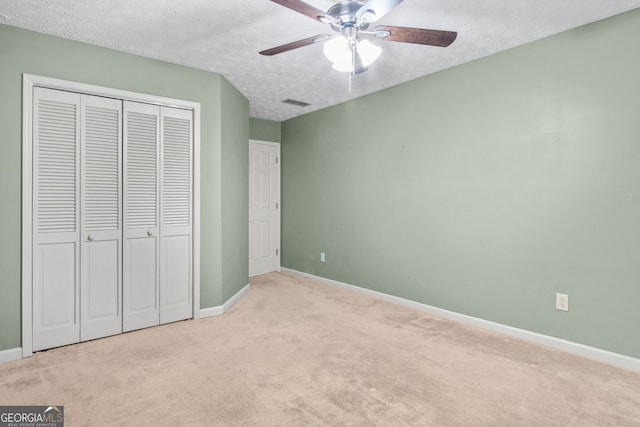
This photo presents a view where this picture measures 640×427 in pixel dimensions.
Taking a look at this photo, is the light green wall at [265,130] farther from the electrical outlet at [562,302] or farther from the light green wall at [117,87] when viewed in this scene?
the electrical outlet at [562,302]

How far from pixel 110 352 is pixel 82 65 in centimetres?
232

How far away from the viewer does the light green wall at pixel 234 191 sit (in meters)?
3.76

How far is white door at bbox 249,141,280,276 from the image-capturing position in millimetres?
5418

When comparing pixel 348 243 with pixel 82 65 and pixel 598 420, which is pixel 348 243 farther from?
pixel 82 65

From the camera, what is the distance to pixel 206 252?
11.8ft

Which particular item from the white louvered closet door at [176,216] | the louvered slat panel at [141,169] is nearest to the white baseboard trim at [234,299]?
the white louvered closet door at [176,216]

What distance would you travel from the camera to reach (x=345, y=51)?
2215mm

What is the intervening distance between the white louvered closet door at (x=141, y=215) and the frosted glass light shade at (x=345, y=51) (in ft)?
6.23

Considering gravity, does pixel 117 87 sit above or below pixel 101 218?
above

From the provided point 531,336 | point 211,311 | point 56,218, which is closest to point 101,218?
point 56,218

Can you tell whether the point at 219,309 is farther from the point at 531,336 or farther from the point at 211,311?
the point at 531,336

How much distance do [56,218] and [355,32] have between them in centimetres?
266

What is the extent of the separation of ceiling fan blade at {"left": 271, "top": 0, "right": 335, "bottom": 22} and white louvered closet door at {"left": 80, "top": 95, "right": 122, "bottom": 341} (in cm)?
211

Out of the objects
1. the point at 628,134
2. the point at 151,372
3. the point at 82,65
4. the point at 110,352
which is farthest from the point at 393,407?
the point at 82,65
